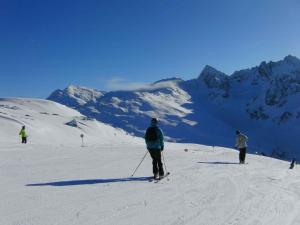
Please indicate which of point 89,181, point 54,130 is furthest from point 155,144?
point 54,130

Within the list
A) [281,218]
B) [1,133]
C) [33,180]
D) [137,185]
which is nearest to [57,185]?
[33,180]

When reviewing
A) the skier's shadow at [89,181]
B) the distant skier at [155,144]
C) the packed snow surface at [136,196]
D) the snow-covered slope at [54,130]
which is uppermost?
the snow-covered slope at [54,130]

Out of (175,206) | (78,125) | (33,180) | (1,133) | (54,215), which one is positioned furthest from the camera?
(78,125)

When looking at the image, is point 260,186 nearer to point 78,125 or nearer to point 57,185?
point 57,185

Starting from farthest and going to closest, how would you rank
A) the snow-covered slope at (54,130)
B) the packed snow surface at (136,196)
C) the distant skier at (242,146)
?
the snow-covered slope at (54,130)
the distant skier at (242,146)
the packed snow surface at (136,196)

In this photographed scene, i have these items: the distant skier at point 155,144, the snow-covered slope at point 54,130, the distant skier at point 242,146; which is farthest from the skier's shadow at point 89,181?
the snow-covered slope at point 54,130

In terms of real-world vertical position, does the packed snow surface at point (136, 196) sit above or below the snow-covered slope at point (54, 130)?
below

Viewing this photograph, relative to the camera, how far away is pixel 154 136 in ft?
52.2

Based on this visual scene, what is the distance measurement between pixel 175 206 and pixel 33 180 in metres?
6.42

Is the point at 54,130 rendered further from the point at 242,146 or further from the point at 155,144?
the point at 155,144

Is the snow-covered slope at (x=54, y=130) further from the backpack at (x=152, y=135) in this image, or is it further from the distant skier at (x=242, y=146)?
the backpack at (x=152, y=135)

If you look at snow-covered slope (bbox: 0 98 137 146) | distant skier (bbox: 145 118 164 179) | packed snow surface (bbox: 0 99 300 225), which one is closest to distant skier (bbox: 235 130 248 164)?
packed snow surface (bbox: 0 99 300 225)

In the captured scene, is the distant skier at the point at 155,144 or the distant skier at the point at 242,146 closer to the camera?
the distant skier at the point at 155,144

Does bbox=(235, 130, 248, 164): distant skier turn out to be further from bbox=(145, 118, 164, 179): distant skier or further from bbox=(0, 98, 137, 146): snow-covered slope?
bbox=(0, 98, 137, 146): snow-covered slope
